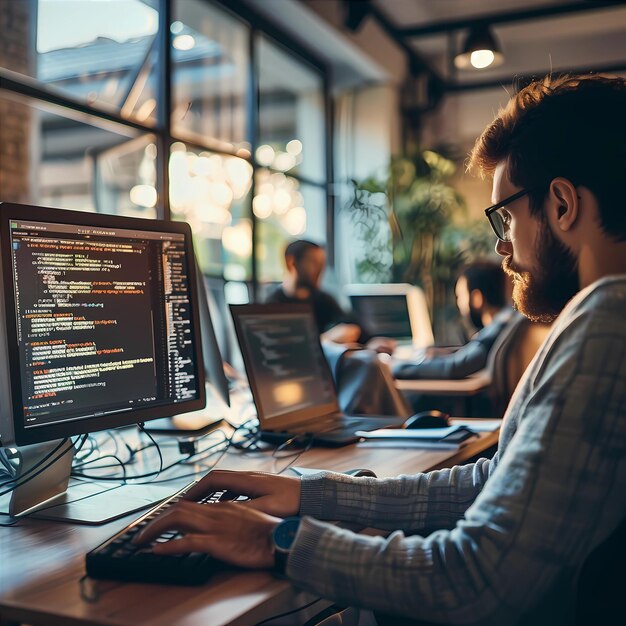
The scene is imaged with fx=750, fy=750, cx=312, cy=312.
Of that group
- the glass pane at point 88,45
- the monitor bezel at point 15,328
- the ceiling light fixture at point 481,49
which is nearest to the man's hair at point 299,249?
the glass pane at point 88,45

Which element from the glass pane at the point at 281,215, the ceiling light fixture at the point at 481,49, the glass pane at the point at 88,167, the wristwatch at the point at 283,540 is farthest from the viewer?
the glass pane at the point at 88,167

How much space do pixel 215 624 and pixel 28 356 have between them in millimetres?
583

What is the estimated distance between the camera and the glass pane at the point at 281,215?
541 centimetres

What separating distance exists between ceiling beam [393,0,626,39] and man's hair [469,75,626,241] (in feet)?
15.1

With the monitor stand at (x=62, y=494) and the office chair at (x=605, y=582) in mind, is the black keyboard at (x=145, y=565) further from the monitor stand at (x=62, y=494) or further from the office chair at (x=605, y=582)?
the office chair at (x=605, y=582)

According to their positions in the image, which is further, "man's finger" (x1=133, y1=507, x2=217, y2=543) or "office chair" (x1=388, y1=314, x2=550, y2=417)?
"office chair" (x1=388, y1=314, x2=550, y2=417)

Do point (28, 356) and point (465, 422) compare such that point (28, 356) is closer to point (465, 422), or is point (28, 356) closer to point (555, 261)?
point (555, 261)

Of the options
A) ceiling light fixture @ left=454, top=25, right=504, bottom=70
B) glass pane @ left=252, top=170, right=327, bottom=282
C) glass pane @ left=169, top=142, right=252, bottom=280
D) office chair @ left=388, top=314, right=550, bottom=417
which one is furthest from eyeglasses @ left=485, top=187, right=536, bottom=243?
ceiling light fixture @ left=454, top=25, right=504, bottom=70

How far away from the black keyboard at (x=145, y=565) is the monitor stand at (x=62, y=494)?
0.72 feet

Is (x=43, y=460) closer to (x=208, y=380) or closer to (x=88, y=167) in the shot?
(x=208, y=380)

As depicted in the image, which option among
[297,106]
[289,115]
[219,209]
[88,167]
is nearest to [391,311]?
[219,209]

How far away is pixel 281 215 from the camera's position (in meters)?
5.80

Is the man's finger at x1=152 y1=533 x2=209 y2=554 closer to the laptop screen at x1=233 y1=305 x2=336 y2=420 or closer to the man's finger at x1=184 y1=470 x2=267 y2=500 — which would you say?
the man's finger at x1=184 y1=470 x2=267 y2=500

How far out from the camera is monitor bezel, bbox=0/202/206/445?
115 centimetres
